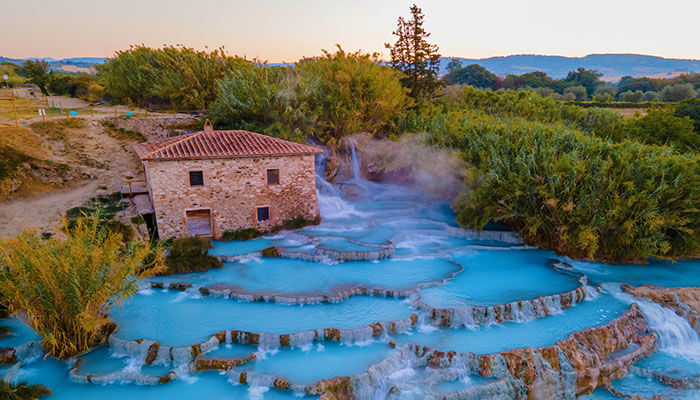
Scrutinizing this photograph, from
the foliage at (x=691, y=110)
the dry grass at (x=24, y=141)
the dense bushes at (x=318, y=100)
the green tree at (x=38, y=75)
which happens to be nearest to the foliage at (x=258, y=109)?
the dense bushes at (x=318, y=100)

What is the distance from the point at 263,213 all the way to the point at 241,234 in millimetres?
1538

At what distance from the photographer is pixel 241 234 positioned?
69.1 feet

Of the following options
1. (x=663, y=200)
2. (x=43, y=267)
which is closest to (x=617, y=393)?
(x=663, y=200)

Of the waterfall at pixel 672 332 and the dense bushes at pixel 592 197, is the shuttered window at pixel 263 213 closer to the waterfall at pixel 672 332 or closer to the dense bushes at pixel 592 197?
the dense bushes at pixel 592 197

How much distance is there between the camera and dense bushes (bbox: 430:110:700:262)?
17562 mm

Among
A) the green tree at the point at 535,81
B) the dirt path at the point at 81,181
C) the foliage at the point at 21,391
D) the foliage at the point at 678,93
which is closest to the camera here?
the foliage at the point at 21,391

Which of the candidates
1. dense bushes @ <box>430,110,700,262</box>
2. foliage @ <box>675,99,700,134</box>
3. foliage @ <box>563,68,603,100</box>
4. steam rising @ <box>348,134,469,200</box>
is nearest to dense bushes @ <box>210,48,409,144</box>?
steam rising @ <box>348,134,469,200</box>

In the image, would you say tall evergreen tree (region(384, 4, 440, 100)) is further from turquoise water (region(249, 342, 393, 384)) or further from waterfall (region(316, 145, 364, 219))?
turquoise water (region(249, 342, 393, 384))

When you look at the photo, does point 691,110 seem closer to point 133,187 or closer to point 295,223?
point 295,223

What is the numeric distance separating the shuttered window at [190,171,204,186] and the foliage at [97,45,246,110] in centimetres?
1627

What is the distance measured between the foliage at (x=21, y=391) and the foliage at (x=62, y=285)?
119 cm

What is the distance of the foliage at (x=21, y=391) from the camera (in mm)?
9812

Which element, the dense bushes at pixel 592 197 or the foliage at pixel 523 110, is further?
the foliage at pixel 523 110

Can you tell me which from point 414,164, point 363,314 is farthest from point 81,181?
point 414,164
